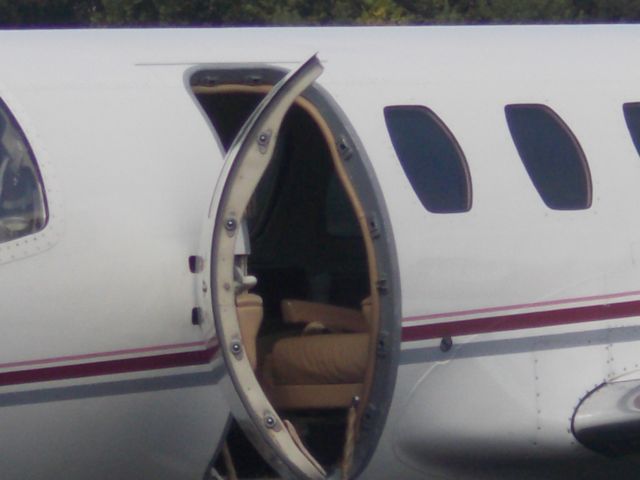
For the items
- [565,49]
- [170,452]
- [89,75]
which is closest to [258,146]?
[89,75]

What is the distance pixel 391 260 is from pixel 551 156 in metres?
1.36

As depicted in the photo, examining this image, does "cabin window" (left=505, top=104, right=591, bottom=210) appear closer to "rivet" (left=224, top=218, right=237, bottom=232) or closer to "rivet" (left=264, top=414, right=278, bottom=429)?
"rivet" (left=224, top=218, right=237, bottom=232)

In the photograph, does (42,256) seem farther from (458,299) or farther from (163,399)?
(458,299)

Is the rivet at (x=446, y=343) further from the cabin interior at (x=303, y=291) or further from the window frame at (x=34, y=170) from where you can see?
the window frame at (x=34, y=170)

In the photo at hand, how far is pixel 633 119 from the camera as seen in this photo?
7.27m

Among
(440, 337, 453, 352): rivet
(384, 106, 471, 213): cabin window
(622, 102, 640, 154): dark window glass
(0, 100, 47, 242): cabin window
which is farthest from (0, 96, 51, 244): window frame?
(622, 102, 640, 154): dark window glass

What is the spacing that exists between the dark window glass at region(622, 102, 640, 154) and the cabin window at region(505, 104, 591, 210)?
0.33 m

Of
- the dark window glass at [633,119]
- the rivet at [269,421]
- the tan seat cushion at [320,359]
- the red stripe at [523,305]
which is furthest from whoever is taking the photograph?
the dark window glass at [633,119]

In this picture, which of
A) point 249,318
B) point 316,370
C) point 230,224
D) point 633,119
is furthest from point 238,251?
point 633,119

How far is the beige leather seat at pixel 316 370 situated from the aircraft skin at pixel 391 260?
1.03ft

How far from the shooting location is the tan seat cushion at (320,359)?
22.4 feet

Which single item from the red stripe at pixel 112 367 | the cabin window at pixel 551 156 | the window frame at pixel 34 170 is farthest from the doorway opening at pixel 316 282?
the cabin window at pixel 551 156

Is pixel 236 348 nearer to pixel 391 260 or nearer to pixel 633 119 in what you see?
pixel 391 260

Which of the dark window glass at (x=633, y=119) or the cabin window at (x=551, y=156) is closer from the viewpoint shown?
the cabin window at (x=551, y=156)
